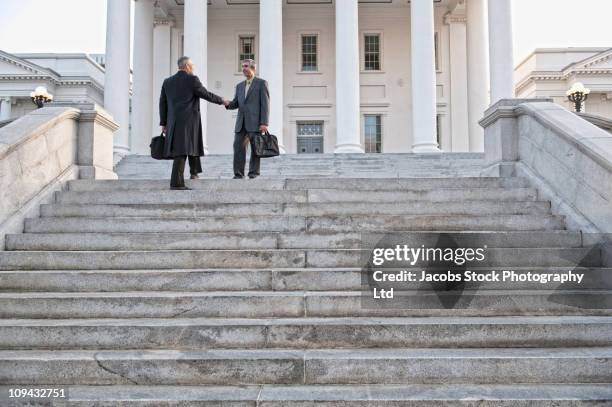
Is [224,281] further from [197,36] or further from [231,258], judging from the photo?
[197,36]

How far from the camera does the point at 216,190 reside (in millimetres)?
7359

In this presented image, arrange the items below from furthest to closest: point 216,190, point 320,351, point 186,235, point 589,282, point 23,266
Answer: point 216,190 < point 186,235 < point 23,266 < point 589,282 < point 320,351

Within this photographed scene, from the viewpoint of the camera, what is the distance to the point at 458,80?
28.0 metres

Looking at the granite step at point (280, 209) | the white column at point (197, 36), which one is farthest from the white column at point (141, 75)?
the granite step at point (280, 209)

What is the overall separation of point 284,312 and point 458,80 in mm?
25564

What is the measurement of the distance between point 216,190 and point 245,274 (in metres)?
2.33

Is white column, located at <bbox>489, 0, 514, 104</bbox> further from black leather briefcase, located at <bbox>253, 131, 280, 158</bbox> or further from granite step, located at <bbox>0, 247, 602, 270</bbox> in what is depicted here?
granite step, located at <bbox>0, 247, 602, 270</bbox>

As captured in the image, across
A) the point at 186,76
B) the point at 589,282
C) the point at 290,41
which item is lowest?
the point at 589,282

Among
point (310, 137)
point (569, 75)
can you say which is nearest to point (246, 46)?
point (310, 137)

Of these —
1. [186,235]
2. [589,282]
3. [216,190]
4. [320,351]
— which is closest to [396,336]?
[320,351]

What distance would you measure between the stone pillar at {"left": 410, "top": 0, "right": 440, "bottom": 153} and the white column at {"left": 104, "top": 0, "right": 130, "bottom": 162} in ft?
36.8

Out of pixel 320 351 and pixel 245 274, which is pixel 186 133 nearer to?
pixel 245 274

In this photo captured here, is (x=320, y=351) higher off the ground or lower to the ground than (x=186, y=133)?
lower

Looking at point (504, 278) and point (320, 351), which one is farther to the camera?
point (504, 278)
